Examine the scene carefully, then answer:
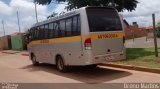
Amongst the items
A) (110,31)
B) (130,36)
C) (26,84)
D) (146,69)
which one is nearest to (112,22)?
(110,31)

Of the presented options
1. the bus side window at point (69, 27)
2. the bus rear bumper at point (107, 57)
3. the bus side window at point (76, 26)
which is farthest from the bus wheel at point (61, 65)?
the bus rear bumper at point (107, 57)

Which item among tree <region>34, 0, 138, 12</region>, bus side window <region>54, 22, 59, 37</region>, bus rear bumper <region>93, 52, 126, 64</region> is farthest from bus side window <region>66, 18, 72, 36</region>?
tree <region>34, 0, 138, 12</region>

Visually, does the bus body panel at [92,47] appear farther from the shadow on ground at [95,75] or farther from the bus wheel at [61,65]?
the shadow on ground at [95,75]

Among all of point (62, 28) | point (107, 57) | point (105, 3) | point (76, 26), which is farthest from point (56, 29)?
point (105, 3)

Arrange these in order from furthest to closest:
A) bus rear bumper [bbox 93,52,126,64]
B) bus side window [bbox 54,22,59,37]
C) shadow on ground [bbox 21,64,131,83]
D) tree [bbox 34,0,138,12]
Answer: tree [bbox 34,0,138,12] < bus side window [bbox 54,22,59,37] < bus rear bumper [bbox 93,52,126,64] < shadow on ground [bbox 21,64,131,83]

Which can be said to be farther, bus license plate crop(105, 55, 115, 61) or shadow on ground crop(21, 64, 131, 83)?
bus license plate crop(105, 55, 115, 61)

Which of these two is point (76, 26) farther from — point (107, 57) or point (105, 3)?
point (105, 3)

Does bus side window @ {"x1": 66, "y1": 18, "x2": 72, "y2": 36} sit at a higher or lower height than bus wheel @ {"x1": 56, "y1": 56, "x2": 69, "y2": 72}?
higher

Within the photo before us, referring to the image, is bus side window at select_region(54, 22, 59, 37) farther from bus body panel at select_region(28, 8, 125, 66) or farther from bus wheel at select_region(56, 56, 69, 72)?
bus wheel at select_region(56, 56, 69, 72)

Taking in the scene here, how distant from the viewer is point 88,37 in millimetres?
11898

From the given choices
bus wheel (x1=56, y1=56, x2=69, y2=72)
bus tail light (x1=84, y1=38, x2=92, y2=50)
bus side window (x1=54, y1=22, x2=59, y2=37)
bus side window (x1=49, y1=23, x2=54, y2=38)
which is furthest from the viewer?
bus side window (x1=49, y1=23, x2=54, y2=38)

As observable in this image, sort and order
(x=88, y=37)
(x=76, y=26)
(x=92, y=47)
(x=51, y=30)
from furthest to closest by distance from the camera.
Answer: (x=51, y=30) < (x=76, y=26) < (x=92, y=47) < (x=88, y=37)

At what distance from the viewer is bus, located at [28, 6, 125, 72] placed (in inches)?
474

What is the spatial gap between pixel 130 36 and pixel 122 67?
4081cm
